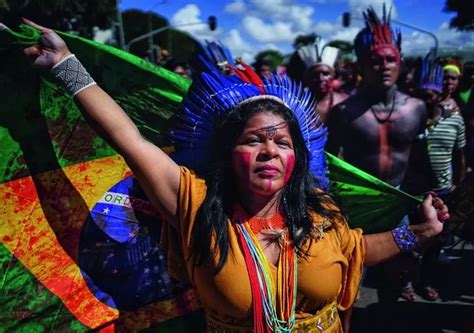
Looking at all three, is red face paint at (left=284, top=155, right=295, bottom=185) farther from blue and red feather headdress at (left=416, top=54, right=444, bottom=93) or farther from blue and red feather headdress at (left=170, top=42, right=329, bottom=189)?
blue and red feather headdress at (left=416, top=54, right=444, bottom=93)

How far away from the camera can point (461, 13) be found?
92.1 ft

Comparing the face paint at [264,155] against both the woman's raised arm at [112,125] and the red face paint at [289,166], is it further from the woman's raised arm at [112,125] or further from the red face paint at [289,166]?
the woman's raised arm at [112,125]

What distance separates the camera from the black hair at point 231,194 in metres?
1.60

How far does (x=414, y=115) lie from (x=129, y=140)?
258 cm

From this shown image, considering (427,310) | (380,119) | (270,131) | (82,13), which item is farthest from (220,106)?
(82,13)

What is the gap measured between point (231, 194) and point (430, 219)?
0.86 meters

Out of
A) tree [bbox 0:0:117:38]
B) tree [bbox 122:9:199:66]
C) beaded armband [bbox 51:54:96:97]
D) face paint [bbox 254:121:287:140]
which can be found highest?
tree [bbox 122:9:199:66]

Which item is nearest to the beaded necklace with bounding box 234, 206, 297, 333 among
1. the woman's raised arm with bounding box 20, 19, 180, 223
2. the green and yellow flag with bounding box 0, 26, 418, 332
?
the woman's raised arm with bounding box 20, 19, 180, 223

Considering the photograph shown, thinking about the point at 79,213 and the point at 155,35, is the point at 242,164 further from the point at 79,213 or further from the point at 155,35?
the point at 155,35

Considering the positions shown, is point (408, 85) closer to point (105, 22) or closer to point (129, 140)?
point (129, 140)

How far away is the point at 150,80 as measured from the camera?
7.06 ft

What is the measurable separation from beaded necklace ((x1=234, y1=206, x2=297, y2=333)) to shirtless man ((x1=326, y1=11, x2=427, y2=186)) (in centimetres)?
193

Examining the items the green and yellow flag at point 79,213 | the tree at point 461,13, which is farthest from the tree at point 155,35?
the green and yellow flag at point 79,213

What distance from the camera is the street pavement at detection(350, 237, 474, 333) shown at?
3428 mm
